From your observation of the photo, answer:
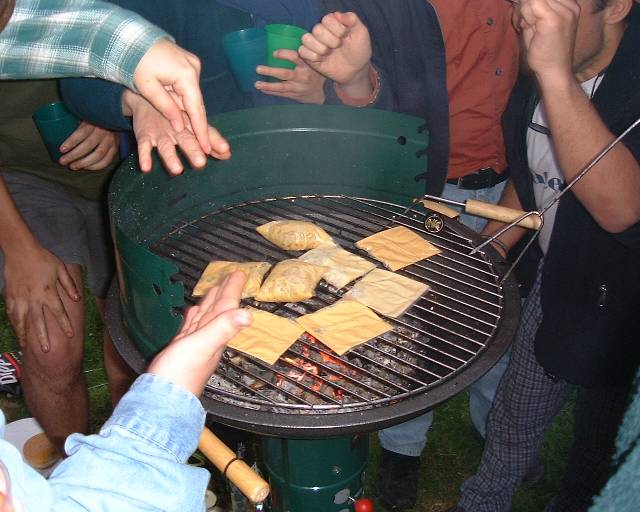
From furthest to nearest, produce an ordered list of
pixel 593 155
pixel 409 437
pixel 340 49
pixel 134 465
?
pixel 409 437 < pixel 340 49 < pixel 593 155 < pixel 134 465

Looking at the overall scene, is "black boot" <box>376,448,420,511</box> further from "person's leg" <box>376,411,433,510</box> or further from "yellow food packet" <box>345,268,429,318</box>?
"yellow food packet" <box>345,268,429,318</box>

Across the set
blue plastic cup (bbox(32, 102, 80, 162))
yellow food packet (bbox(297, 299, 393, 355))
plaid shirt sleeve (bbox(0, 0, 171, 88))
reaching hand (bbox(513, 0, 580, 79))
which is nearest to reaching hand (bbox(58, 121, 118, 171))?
blue plastic cup (bbox(32, 102, 80, 162))

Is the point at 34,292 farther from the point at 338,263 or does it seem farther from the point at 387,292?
the point at 387,292

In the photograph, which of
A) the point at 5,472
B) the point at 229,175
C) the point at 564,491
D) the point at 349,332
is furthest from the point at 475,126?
the point at 5,472

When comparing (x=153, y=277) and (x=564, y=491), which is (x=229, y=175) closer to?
(x=153, y=277)

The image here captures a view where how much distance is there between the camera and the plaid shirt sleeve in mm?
2088

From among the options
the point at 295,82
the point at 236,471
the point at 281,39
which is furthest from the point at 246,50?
the point at 236,471

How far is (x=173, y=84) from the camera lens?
1892 mm

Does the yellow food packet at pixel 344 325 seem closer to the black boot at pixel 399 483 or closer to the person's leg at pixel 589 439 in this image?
the person's leg at pixel 589 439

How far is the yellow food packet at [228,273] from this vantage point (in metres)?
2.11

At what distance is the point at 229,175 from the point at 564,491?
1.92 meters

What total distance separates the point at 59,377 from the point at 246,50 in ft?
5.58

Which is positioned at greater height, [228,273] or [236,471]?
[228,273]

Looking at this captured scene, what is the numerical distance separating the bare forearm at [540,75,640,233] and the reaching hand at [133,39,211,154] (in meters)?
1.11
